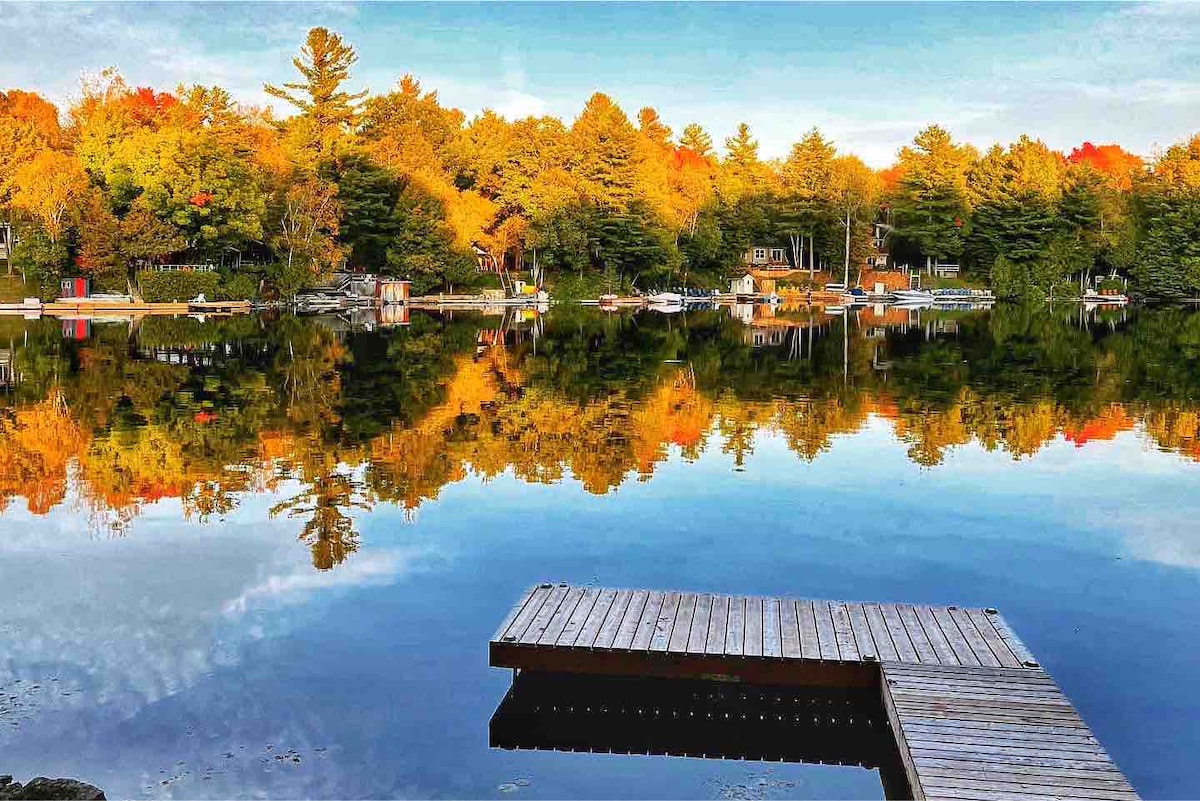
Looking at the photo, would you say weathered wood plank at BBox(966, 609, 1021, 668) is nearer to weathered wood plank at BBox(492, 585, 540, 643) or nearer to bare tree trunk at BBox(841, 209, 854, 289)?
weathered wood plank at BBox(492, 585, 540, 643)

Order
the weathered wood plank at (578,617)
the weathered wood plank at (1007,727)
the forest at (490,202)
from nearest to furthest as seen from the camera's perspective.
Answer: the weathered wood plank at (1007,727) → the weathered wood plank at (578,617) → the forest at (490,202)

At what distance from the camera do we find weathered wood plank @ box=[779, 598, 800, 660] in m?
7.90

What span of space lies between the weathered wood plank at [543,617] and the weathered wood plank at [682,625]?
0.94 metres

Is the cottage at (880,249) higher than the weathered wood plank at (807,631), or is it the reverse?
the cottage at (880,249)

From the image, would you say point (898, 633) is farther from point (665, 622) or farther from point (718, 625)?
point (665, 622)

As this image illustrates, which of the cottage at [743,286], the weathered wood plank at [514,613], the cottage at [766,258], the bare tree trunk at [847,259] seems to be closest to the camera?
the weathered wood plank at [514,613]

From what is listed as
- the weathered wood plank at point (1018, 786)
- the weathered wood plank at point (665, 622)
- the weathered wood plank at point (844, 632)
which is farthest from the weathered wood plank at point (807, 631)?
the weathered wood plank at point (1018, 786)

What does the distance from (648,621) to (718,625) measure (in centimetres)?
53

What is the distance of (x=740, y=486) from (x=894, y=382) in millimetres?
12366

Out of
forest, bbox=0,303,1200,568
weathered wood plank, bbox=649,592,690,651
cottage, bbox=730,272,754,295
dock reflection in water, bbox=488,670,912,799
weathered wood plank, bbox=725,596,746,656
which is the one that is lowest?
dock reflection in water, bbox=488,670,912,799

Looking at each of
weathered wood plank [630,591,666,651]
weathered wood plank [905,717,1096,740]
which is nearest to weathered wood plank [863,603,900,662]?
weathered wood plank [905,717,1096,740]

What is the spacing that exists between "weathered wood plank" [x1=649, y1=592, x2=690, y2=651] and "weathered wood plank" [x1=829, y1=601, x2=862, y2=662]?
1212mm

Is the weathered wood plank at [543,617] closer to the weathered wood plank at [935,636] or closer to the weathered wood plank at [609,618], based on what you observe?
the weathered wood plank at [609,618]

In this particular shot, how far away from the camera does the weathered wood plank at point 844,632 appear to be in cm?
787
